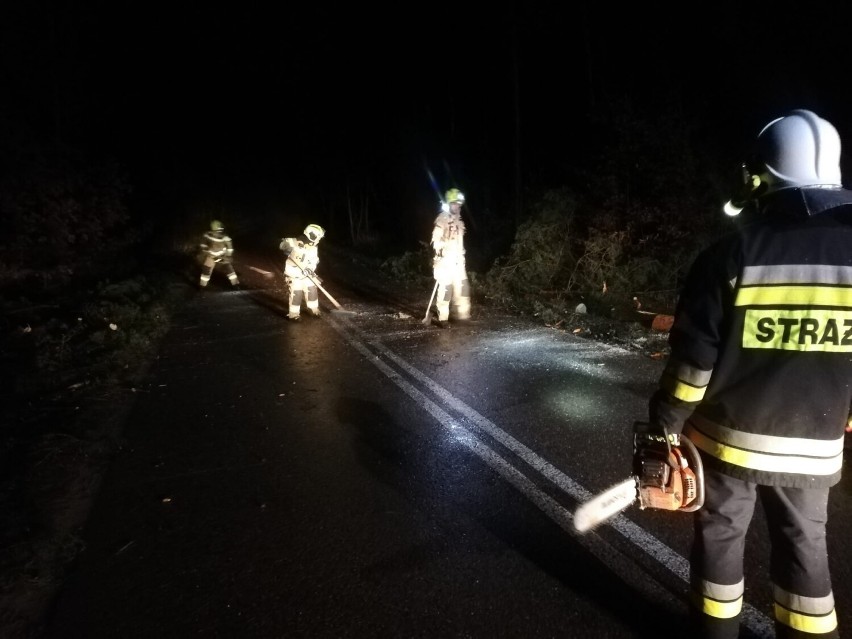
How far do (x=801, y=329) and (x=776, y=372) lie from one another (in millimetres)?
179

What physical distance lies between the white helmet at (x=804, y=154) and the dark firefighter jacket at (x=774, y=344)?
0.09m

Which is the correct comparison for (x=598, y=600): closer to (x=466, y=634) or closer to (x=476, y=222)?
(x=466, y=634)

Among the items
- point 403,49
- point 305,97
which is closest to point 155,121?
point 305,97

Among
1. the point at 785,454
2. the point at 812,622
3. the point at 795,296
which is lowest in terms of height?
the point at 812,622

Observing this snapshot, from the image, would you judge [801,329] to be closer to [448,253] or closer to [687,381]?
[687,381]

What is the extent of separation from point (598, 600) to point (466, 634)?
682 millimetres

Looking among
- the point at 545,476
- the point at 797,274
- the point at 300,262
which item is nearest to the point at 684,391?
the point at 797,274

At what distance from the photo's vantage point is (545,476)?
4.09m

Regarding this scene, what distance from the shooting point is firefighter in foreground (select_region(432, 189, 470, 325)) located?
9.14 metres

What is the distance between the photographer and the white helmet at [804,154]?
7.00 ft

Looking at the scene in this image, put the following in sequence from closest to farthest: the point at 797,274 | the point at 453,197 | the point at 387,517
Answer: the point at 797,274 → the point at 387,517 → the point at 453,197

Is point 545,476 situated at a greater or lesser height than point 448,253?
lesser

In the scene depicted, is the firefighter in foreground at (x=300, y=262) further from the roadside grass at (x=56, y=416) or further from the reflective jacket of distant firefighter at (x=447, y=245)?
the roadside grass at (x=56, y=416)

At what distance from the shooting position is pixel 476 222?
1989 cm
